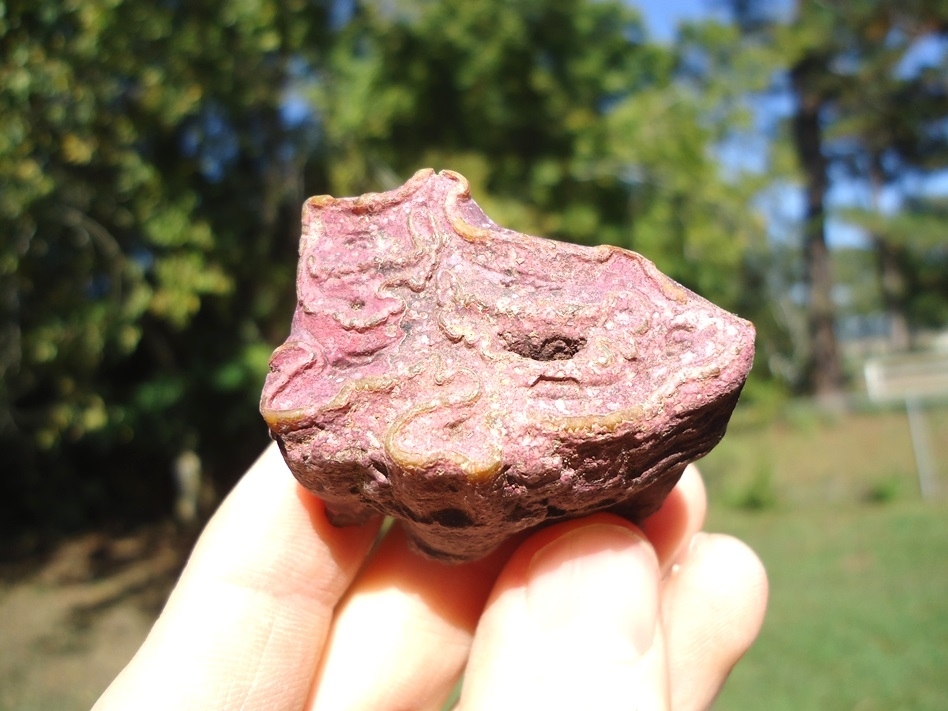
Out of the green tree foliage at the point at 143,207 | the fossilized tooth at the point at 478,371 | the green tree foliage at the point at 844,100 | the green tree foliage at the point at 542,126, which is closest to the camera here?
the fossilized tooth at the point at 478,371

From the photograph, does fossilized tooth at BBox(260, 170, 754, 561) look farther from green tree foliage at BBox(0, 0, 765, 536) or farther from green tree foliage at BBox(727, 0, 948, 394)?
green tree foliage at BBox(727, 0, 948, 394)

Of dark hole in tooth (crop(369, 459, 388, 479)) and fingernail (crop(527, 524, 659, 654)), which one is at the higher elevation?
dark hole in tooth (crop(369, 459, 388, 479))

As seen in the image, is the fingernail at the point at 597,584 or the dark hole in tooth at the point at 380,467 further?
the fingernail at the point at 597,584

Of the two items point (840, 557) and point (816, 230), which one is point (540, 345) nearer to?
point (840, 557)

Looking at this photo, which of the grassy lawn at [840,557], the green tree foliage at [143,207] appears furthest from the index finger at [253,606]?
the grassy lawn at [840,557]

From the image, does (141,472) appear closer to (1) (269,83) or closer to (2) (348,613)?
(1) (269,83)

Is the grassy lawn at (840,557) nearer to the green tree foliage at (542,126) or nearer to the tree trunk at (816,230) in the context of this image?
the green tree foliage at (542,126)

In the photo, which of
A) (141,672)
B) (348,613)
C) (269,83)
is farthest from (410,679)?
(269,83)

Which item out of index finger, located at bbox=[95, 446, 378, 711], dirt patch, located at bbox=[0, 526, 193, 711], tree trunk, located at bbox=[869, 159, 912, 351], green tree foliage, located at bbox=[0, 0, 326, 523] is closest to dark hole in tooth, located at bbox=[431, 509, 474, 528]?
index finger, located at bbox=[95, 446, 378, 711]
